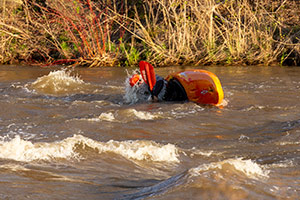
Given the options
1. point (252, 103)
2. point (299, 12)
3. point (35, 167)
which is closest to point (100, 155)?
point (35, 167)

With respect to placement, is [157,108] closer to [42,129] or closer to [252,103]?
[252,103]

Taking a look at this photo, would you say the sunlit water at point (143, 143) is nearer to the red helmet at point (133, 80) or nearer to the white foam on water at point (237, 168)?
the white foam on water at point (237, 168)

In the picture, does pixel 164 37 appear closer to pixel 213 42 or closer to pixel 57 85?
pixel 213 42

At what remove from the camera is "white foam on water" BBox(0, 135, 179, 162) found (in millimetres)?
3951

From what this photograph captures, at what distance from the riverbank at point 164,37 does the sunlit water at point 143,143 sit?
2897 millimetres

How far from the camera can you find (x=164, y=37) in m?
13.1

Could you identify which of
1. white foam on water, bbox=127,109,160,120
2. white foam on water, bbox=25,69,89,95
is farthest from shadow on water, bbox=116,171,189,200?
white foam on water, bbox=25,69,89,95

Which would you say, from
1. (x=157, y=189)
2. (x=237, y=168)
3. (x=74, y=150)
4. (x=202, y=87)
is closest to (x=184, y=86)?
(x=202, y=87)

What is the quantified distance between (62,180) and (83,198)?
16.3 inches

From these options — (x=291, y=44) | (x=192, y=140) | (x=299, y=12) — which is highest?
(x=299, y=12)

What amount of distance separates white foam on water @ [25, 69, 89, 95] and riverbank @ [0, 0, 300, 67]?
2.77m

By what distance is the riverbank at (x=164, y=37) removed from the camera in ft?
39.9

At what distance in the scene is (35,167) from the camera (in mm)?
3600

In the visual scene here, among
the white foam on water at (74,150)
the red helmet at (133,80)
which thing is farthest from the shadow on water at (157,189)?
the red helmet at (133,80)
